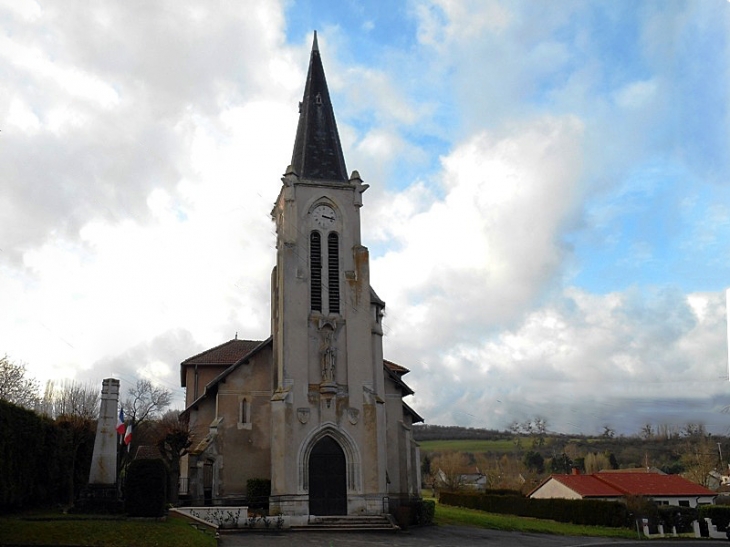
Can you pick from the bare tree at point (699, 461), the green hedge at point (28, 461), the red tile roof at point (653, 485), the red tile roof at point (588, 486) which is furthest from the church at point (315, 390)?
the bare tree at point (699, 461)

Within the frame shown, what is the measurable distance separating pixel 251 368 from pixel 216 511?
923 centimetres

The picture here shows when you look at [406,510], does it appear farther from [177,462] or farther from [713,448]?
[713,448]

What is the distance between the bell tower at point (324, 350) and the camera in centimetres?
3328

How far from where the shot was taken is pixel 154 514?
2420 centimetres

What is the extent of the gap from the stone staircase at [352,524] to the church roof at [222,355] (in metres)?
15.3

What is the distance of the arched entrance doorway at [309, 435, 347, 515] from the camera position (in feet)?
109

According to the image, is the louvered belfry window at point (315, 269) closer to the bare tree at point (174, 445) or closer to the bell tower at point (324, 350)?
the bell tower at point (324, 350)

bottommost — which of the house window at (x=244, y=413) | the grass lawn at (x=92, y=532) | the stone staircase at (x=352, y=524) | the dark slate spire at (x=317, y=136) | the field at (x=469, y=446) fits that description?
the stone staircase at (x=352, y=524)

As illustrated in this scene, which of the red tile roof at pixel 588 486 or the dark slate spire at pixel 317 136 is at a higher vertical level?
the dark slate spire at pixel 317 136

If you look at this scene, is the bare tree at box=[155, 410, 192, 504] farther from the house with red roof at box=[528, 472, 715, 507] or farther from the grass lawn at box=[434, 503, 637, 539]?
the house with red roof at box=[528, 472, 715, 507]

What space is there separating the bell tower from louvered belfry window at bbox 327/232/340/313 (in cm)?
5

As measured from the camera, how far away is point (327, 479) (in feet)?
110

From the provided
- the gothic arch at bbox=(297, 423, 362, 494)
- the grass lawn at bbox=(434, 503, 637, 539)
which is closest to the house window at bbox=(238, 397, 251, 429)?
the gothic arch at bbox=(297, 423, 362, 494)

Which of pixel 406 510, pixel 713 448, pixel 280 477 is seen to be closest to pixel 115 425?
pixel 280 477
